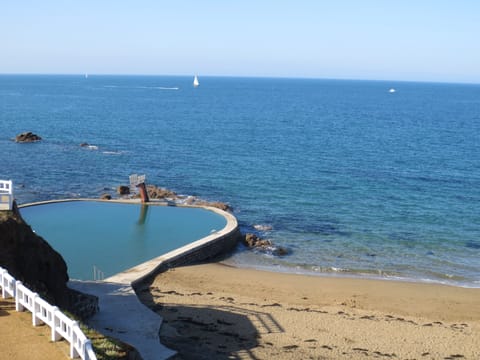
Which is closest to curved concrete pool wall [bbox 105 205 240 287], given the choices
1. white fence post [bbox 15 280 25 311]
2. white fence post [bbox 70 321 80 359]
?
white fence post [bbox 15 280 25 311]

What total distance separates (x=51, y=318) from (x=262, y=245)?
20759 mm

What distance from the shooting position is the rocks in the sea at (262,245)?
30.5 m

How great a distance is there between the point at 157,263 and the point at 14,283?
1244cm

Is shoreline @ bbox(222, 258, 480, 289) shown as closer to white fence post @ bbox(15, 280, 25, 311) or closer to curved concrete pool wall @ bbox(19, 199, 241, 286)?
curved concrete pool wall @ bbox(19, 199, 241, 286)

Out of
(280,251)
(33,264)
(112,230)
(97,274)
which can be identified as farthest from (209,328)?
(280,251)

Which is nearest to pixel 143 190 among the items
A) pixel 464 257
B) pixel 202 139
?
pixel 464 257

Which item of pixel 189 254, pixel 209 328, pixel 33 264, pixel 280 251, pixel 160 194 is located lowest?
pixel 280 251

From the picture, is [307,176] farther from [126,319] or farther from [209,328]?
[126,319]

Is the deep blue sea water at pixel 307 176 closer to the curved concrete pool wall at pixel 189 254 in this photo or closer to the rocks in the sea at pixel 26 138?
the curved concrete pool wall at pixel 189 254

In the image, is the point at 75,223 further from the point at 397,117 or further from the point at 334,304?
the point at 397,117

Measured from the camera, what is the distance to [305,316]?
21.0m

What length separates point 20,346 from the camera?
1061cm

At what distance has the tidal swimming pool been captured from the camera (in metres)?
24.9

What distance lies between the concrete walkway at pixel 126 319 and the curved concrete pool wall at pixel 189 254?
1178mm
